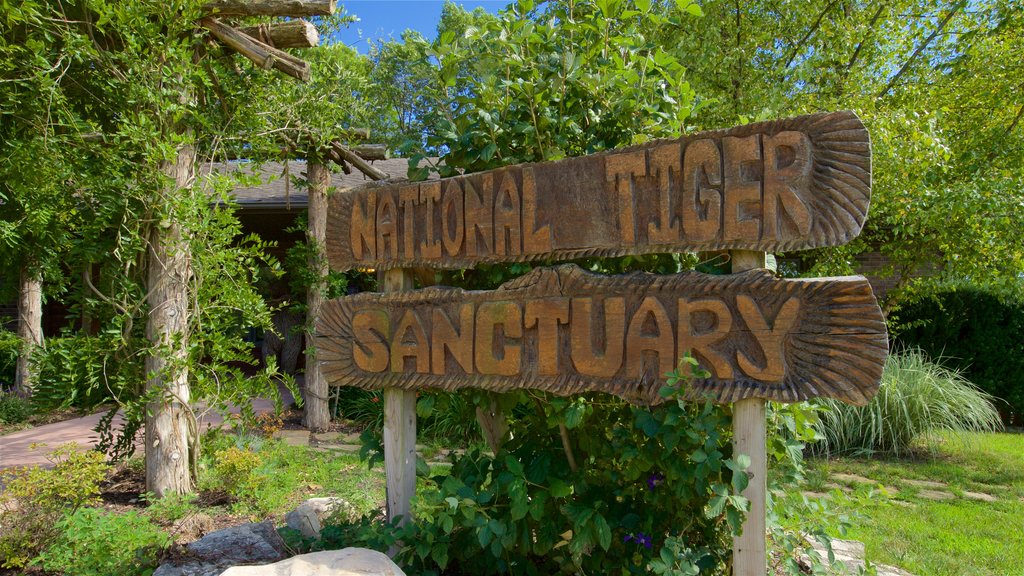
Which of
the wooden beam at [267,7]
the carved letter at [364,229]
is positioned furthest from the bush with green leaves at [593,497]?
the wooden beam at [267,7]

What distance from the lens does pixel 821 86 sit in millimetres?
6742

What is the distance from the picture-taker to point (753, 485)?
6.81 feet

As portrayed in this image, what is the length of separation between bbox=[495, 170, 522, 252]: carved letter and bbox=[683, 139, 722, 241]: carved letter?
679mm

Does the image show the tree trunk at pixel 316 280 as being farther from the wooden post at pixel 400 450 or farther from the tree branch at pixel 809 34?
the tree branch at pixel 809 34

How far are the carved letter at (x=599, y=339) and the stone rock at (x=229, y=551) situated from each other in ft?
5.89

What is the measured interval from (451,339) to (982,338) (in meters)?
8.38

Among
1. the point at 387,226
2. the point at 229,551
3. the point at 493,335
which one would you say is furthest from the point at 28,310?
the point at 493,335

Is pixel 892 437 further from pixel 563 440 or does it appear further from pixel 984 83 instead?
pixel 563 440

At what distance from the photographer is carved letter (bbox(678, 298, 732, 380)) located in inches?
81.8

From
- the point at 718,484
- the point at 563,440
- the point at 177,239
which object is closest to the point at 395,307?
the point at 563,440

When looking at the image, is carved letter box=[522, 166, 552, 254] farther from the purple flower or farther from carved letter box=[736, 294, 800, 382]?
the purple flower

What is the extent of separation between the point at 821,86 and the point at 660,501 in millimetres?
5928

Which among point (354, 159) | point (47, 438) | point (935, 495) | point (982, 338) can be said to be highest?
point (354, 159)

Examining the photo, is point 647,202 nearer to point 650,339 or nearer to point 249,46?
point 650,339
